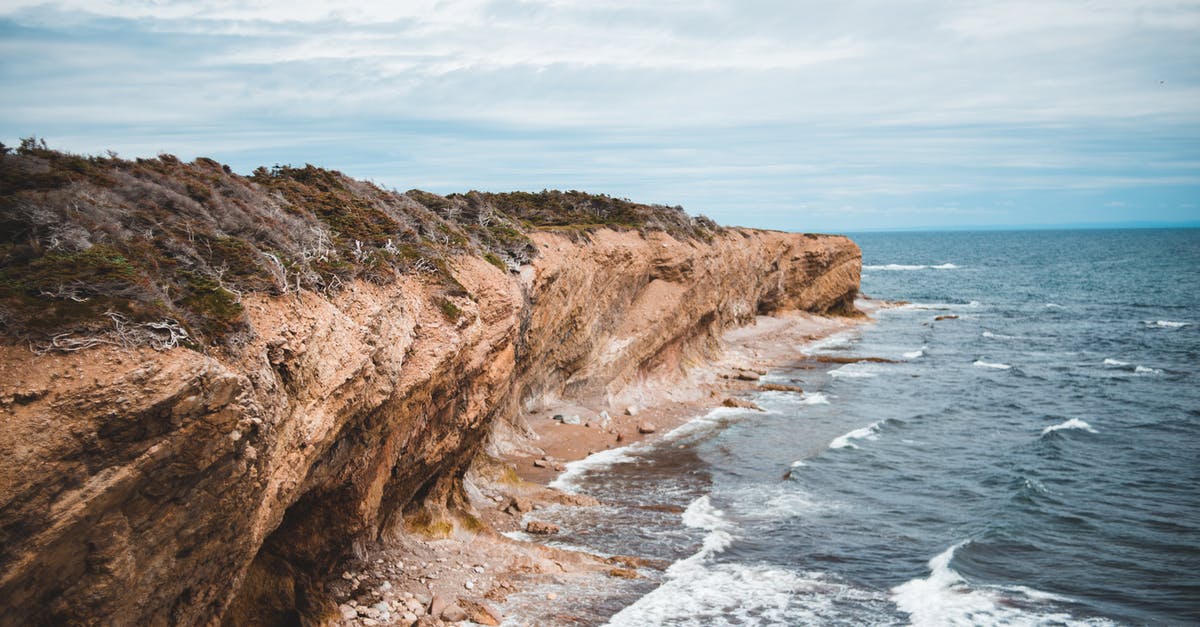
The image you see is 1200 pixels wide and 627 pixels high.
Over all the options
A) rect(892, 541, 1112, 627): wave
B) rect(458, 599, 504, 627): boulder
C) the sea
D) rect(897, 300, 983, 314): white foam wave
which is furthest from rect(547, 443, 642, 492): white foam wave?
rect(897, 300, 983, 314): white foam wave

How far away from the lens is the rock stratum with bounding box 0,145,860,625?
8.29m

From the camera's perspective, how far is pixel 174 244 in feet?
38.0

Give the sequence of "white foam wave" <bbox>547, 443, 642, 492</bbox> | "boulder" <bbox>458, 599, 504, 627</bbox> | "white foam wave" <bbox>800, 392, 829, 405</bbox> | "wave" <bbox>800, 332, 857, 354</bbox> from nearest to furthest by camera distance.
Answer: "boulder" <bbox>458, 599, 504, 627</bbox> < "white foam wave" <bbox>547, 443, 642, 492</bbox> < "white foam wave" <bbox>800, 392, 829, 405</bbox> < "wave" <bbox>800, 332, 857, 354</bbox>

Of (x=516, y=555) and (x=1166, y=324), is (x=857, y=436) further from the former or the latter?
(x=1166, y=324)

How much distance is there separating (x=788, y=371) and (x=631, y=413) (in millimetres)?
16152

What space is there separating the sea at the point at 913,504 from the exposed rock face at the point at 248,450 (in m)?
3.96

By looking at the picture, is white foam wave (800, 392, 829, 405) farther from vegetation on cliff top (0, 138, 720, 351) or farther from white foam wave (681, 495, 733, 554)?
vegetation on cliff top (0, 138, 720, 351)

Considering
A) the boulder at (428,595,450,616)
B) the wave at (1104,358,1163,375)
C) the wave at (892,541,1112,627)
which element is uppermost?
the wave at (1104,358,1163,375)

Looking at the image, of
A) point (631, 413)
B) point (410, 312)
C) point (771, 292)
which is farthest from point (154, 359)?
point (771, 292)

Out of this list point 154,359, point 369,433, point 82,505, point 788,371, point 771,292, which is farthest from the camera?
point 771,292

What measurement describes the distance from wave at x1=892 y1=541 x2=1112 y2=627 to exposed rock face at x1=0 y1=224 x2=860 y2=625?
33.6ft

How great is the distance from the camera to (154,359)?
8.88m

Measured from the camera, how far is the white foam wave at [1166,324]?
218 feet

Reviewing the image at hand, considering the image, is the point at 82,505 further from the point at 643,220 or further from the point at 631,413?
the point at 643,220
